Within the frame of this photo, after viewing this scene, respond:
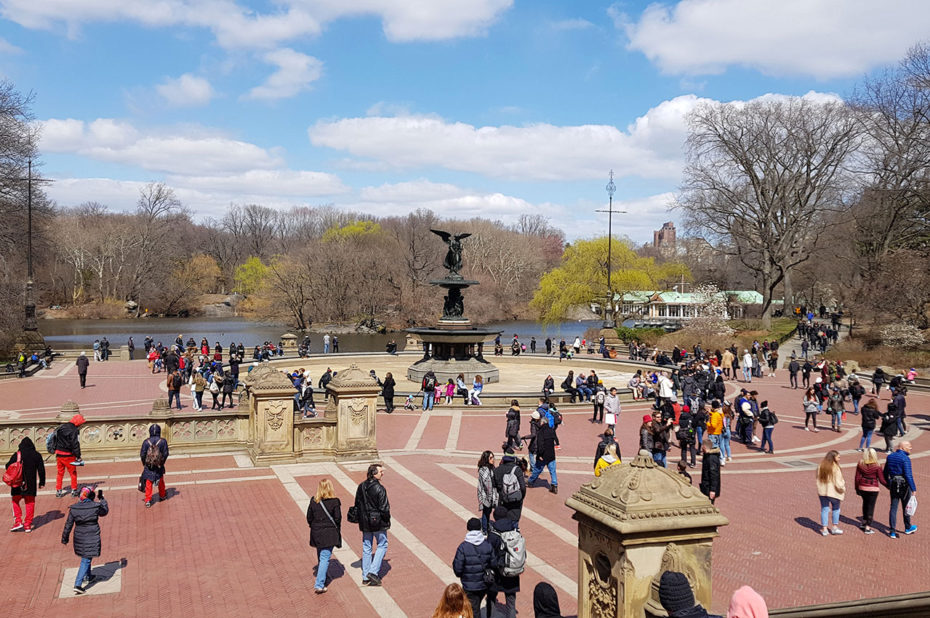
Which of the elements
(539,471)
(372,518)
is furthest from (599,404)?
(372,518)

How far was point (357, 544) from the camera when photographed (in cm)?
1030

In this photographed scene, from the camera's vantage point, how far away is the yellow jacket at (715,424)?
51.7 ft

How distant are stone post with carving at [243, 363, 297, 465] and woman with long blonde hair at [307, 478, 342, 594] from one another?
22.5 feet

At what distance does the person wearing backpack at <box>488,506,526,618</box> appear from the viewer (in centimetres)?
719

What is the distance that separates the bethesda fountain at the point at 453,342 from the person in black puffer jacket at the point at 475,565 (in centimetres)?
2209

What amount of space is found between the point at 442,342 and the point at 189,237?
119m

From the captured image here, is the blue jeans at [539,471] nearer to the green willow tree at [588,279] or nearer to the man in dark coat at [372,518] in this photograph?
the man in dark coat at [372,518]

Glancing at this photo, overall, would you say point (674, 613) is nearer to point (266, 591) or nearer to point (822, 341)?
point (266, 591)

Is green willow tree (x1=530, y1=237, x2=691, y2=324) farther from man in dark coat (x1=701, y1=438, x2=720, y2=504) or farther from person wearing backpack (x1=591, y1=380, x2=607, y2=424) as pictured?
man in dark coat (x1=701, y1=438, x2=720, y2=504)

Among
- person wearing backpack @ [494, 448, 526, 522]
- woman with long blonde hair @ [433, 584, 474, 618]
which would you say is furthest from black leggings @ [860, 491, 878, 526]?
woman with long blonde hair @ [433, 584, 474, 618]

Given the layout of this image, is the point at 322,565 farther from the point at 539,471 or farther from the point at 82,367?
the point at 82,367

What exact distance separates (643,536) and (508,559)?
2.66 metres

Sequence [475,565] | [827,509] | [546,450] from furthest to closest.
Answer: [546,450], [827,509], [475,565]

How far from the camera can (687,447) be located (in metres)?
17.3
